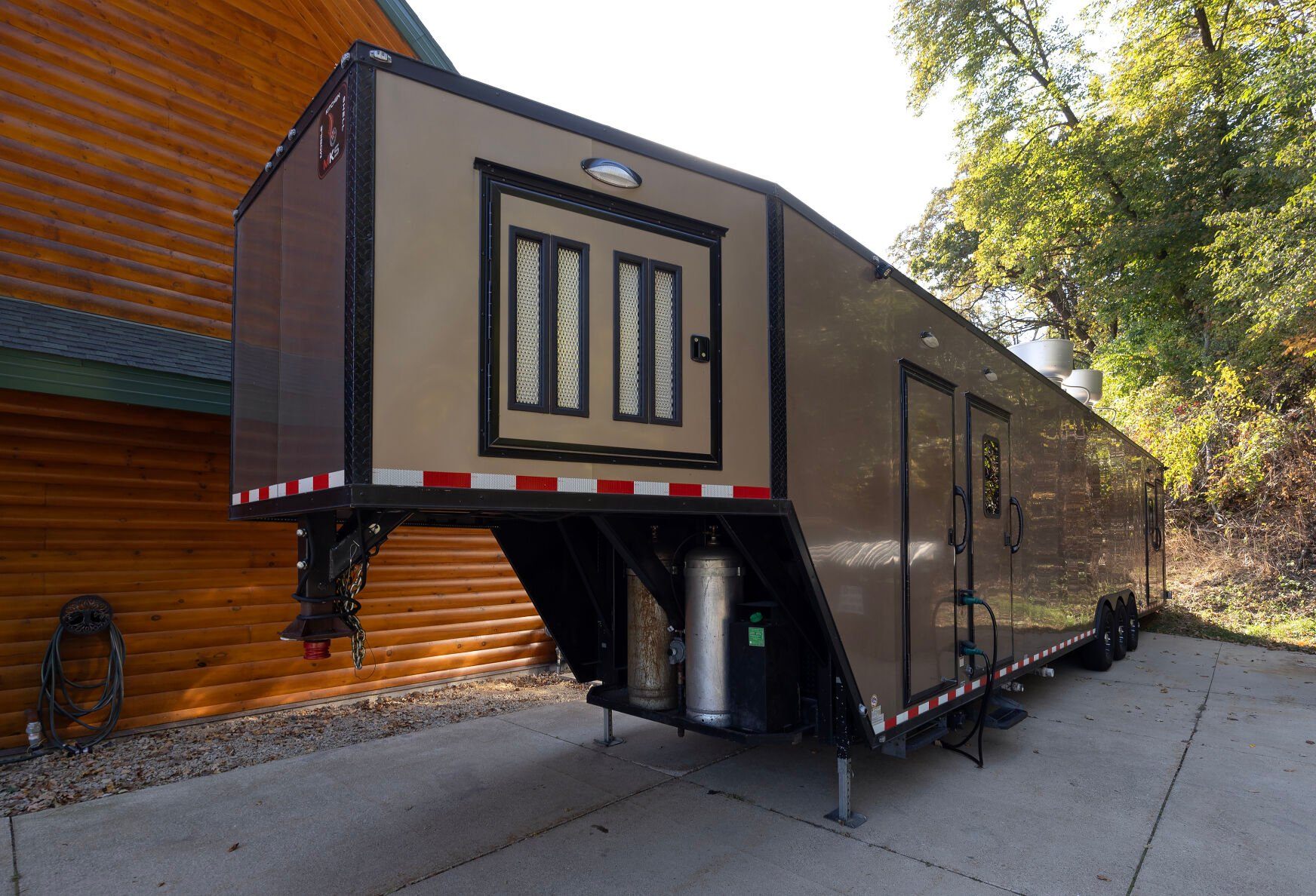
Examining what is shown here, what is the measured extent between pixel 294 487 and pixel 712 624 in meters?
2.15

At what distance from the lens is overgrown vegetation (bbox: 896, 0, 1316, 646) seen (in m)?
13.7

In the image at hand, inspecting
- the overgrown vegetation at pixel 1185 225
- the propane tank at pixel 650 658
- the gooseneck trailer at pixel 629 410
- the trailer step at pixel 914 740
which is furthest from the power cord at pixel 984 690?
the overgrown vegetation at pixel 1185 225

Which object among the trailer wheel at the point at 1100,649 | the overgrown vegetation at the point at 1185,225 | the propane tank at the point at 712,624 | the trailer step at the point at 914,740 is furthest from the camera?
the overgrown vegetation at the point at 1185,225

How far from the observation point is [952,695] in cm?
487

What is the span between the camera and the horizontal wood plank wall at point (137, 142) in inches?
200

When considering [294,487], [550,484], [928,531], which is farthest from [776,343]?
[294,487]

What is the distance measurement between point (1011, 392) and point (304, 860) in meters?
5.73

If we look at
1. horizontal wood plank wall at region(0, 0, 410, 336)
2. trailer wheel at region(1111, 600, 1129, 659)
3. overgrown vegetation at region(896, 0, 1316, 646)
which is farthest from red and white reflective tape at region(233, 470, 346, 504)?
overgrown vegetation at region(896, 0, 1316, 646)

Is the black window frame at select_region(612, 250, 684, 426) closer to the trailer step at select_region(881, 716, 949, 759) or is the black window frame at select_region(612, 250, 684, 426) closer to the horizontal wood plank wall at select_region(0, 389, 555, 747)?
the trailer step at select_region(881, 716, 949, 759)

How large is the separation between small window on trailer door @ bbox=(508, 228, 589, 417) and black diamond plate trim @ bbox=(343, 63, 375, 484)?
18.9 inches

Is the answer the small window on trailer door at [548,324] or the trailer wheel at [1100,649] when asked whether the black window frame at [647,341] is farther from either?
the trailer wheel at [1100,649]

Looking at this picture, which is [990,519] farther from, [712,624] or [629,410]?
[629,410]

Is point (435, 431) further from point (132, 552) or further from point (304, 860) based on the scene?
point (132, 552)

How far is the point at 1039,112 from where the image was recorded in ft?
65.8
